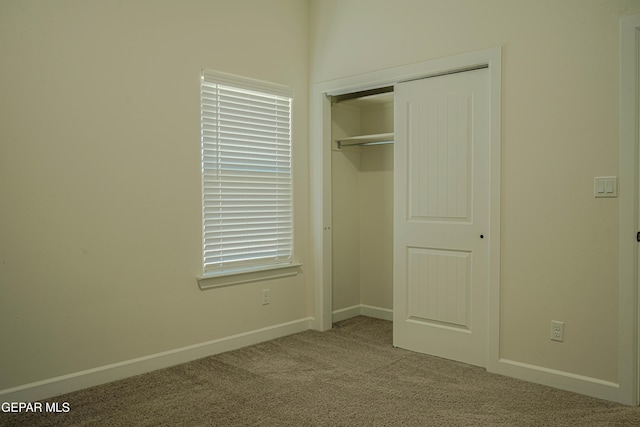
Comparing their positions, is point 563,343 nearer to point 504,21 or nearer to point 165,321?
point 504,21

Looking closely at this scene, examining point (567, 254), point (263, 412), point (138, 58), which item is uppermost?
point (138, 58)

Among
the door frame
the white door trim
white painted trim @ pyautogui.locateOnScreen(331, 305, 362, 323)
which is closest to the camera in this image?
the white door trim

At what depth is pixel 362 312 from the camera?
5039 millimetres

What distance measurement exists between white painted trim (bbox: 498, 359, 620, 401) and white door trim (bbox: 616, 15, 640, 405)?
0.08 meters

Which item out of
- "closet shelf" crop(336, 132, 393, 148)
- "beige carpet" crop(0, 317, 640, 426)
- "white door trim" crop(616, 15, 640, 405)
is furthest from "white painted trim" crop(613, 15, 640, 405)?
"closet shelf" crop(336, 132, 393, 148)

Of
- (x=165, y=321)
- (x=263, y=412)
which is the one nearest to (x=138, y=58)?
(x=165, y=321)

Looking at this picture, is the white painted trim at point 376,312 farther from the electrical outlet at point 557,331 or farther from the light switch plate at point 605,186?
the light switch plate at point 605,186

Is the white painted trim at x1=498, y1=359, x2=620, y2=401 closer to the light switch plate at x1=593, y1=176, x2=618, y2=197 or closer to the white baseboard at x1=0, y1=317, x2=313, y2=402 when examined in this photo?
the light switch plate at x1=593, y1=176, x2=618, y2=197

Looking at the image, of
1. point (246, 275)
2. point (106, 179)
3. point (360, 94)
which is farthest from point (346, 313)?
point (106, 179)

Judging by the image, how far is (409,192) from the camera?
3799 millimetres

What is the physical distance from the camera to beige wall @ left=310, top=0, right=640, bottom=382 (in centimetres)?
285

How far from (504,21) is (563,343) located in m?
2.08

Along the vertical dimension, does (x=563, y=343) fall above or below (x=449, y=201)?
below

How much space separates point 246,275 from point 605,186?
8.42 ft
